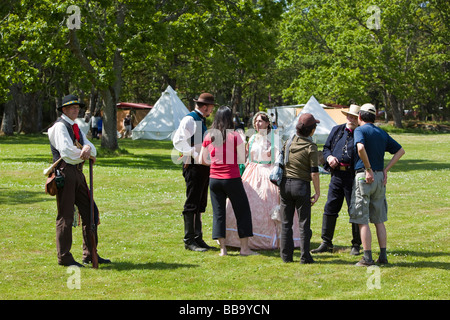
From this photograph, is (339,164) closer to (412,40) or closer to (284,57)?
(284,57)

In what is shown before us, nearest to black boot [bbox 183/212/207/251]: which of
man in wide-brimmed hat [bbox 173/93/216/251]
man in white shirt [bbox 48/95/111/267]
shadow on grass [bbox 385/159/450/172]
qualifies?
man in wide-brimmed hat [bbox 173/93/216/251]

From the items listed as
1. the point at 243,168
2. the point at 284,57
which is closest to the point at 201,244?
the point at 243,168

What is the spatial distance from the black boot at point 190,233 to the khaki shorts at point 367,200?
2.28 meters

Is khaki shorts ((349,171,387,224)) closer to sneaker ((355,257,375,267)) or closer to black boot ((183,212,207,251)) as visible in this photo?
sneaker ((355,257,375,267))

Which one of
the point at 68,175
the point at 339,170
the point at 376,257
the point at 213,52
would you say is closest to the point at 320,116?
the point at 213,52

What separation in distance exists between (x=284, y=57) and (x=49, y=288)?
50.9 meters

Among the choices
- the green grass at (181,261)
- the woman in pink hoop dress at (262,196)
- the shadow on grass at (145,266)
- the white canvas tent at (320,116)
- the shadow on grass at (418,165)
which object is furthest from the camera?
the white canvas tent at (320,116)

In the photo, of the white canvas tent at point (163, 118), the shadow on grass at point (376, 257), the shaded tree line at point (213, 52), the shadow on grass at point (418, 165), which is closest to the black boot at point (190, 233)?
the shadow on grass at point (376, 257)

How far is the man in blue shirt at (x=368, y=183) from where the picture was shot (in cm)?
816

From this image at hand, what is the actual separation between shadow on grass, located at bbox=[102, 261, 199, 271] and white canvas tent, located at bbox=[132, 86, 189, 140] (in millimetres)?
32150

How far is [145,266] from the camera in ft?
27.1

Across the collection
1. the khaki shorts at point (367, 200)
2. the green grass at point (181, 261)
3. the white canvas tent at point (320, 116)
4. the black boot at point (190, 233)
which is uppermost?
the white canvas tent at point (320, 116)

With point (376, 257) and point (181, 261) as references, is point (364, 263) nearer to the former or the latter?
point (376, 257)

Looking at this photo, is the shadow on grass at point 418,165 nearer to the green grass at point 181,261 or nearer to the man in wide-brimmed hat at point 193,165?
the green grass at point 181,261
